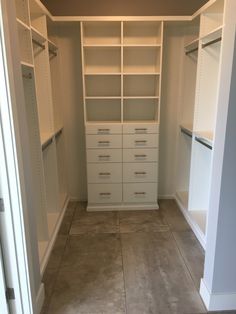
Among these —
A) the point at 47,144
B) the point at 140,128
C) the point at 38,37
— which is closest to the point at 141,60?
the point at 140,128

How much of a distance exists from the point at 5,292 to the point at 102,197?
6.22ft

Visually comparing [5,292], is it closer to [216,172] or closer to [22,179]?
[22,179]

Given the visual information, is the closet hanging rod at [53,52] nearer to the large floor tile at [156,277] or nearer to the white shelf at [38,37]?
the white shelf at [38,37]

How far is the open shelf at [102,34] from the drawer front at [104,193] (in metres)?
1.75

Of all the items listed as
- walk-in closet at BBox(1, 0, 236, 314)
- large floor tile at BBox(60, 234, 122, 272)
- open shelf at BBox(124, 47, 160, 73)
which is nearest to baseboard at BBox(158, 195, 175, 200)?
walk-in closet at BBox(1, 0, 236, 314)

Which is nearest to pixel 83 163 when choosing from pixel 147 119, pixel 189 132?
pixel 147 119

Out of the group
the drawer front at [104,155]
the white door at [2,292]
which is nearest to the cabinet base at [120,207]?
the drawer front at [104,155]

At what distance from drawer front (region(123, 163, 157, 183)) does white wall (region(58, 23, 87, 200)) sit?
2.21ft

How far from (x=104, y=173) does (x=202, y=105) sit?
4.57ft

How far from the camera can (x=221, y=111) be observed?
65.8 inches

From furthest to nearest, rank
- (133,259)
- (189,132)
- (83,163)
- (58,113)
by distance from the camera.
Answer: (83,163) < (58,113) < (189,132) < (133,259)

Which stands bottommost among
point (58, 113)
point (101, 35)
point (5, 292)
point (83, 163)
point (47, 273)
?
point (47, 273)

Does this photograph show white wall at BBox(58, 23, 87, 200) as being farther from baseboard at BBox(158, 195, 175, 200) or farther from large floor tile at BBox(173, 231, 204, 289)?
large floor tile at BBox(173, 231, 204, 289)

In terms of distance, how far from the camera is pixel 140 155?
3.37 meters
